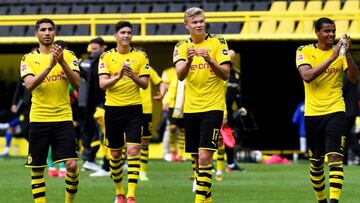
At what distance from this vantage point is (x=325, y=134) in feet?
42.5

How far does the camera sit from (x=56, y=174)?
1964 centimetres

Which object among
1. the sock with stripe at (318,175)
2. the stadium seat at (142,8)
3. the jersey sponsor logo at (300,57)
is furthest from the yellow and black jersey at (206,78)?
the stadium seat at (142,8)

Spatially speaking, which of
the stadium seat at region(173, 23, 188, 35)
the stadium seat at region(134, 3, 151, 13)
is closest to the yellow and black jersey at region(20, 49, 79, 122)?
the stadium seat at region(173, 23, 188, 35)

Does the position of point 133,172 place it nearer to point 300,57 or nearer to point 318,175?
point 318,175

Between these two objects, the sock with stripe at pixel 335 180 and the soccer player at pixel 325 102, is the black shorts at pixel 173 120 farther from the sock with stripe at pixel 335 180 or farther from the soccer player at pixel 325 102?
the sock with stripe at pixel 335 180

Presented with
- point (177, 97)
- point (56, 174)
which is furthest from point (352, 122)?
point (56, 174)

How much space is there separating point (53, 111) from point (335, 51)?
3100 millimetres

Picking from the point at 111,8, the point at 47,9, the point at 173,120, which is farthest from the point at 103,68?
the point at 47,9

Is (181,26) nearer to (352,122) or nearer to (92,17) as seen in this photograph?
(92,17)

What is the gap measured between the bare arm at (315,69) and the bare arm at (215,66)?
827 mm

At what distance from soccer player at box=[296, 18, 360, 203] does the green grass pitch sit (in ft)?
6.63

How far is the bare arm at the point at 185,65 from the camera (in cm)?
1273

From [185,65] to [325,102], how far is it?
1.58 meters

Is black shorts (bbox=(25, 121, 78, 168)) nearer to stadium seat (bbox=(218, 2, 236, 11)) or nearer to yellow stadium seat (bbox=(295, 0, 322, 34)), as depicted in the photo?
yellow stadium seat (bbox=(295, 0, 322, 34))
